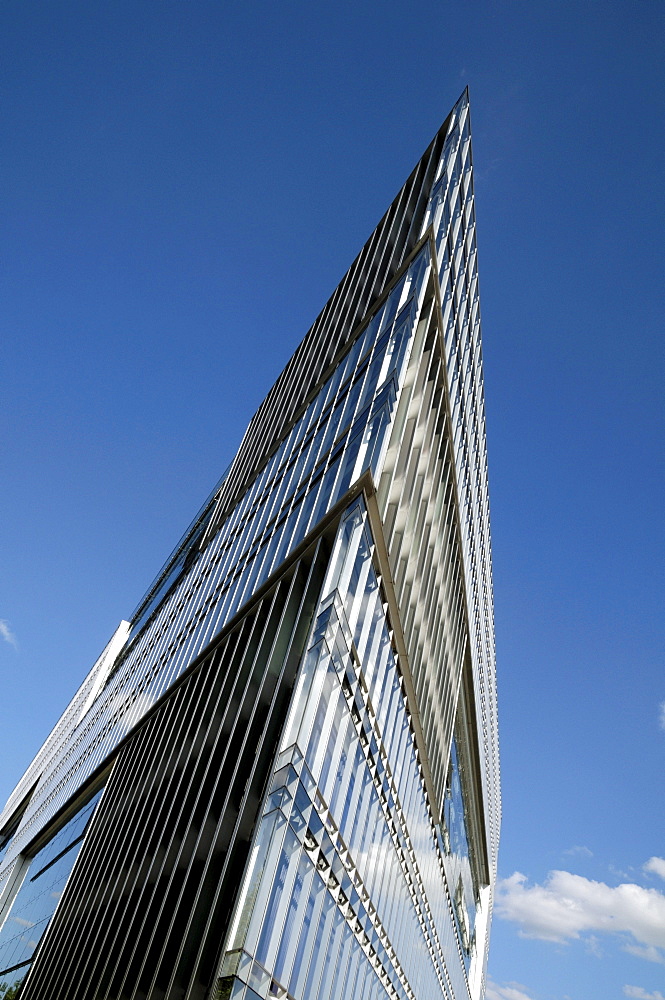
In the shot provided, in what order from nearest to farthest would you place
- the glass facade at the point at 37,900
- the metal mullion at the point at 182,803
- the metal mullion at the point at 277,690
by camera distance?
the metal mullion at the point at 277,690 → the metal mullion at the point at 182,803 → the glass facade at the point at 37,900

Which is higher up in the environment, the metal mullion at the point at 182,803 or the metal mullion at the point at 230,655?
the metal mullion at the point at 230,655

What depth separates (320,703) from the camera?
1634 cm

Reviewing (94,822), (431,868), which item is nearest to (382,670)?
(431,868)

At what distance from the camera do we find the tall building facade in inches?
588

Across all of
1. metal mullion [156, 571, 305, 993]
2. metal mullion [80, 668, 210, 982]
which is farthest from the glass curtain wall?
metal mullion [80, 668, 210, 982]

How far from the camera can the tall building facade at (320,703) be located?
14.9m

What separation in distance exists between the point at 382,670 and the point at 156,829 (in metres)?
8.36

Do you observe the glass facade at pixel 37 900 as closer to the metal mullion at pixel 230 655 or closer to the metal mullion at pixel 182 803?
the metal mullion at pixel 182 803

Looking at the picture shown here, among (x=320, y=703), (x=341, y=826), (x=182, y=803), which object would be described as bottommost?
(x=341, y=826)

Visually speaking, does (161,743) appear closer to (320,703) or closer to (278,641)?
(278,641)

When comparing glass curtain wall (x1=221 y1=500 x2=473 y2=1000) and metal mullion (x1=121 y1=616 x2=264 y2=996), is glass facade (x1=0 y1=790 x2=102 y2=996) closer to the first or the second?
metal mullion (x1=121 y1=616 x2=264 y2=996)

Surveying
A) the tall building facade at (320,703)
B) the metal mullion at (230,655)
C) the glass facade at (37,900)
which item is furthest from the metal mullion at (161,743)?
the glass facade at (37,900)

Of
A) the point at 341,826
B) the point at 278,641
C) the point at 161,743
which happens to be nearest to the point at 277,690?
the point at 278,641

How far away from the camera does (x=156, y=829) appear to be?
20469mm
